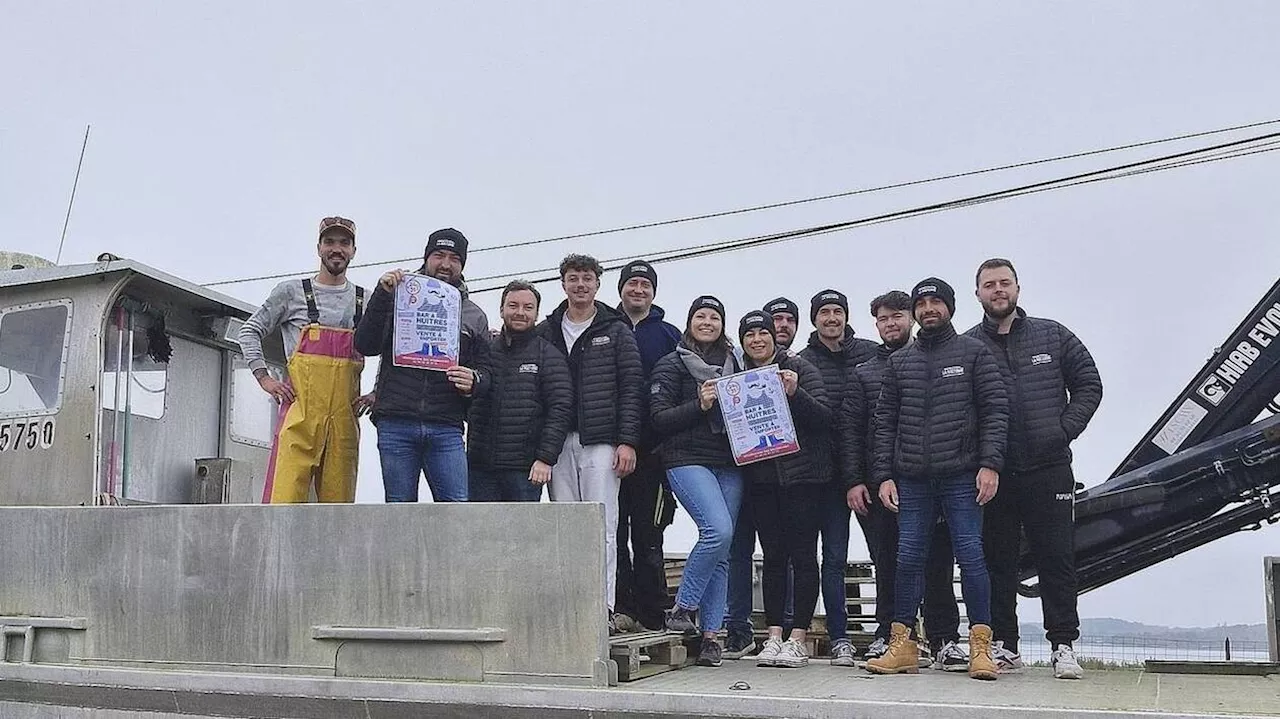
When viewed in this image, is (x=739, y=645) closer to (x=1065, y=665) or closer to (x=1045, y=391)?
(x=1065, y=665)

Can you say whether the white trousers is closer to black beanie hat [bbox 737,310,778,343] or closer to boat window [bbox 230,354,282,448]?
black beanie hat [bbox 737,310,778,343]

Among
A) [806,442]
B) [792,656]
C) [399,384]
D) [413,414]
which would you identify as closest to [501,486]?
[413,414]

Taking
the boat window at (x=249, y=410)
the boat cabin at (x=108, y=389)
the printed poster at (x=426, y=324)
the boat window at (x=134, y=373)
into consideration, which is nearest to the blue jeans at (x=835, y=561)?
the printed poster at (x=426, y=324)

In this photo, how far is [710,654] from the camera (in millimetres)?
5137

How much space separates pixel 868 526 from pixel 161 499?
3555mm

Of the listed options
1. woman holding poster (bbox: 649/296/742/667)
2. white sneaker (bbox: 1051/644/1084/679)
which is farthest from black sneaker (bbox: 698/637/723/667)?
white sneaker (bbox: 1051/644/1084/679)

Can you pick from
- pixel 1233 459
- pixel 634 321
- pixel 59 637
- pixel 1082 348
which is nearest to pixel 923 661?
pixel 1082 348

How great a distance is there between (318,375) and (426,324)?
56 centimetres

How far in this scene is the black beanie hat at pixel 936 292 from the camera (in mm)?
4984

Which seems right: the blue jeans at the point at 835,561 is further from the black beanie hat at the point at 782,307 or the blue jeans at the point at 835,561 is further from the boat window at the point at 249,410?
the boat window at the point at 249,410

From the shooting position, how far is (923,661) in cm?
539

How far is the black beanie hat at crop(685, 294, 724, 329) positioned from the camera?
555 centimetres

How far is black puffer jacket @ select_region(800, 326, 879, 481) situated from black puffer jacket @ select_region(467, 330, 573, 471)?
1.24m

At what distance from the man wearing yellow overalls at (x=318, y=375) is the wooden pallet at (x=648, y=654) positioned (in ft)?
5.15
